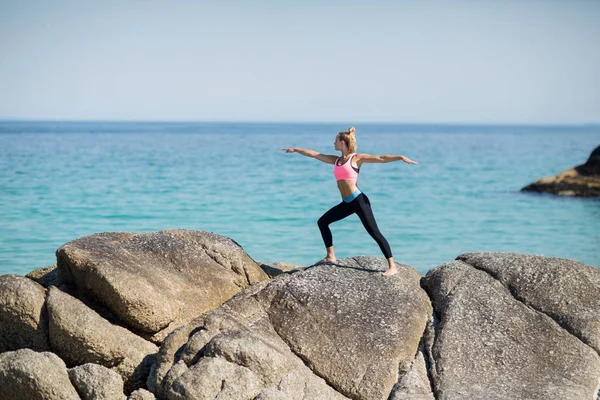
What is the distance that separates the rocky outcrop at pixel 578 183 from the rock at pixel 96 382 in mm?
30427

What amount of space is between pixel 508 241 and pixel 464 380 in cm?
1794

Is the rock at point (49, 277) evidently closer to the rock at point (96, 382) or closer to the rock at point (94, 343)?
the rock at point (94, 343)

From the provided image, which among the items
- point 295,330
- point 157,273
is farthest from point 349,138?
point 157,273

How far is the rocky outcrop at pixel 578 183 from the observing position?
1346 inches

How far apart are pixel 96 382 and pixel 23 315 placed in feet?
5.24

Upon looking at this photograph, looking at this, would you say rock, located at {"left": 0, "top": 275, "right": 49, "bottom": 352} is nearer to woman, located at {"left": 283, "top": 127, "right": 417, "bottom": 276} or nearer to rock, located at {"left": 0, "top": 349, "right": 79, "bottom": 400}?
rock, located at {"left": 0, "top": 349, "right": 79, "bottom": 400}

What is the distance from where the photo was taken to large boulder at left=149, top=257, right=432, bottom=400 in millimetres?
7480

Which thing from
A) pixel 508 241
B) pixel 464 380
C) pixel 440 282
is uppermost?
pixel 440 282

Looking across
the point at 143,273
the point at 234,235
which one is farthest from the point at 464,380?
the point at 234,235

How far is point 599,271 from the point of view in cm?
970

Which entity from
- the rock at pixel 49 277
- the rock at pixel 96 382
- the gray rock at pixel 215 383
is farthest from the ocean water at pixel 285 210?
the gray rock at pixel 215 383

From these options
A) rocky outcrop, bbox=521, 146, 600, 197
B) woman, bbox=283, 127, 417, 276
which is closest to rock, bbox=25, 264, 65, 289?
woman, bbox=283, 127, 417, 276

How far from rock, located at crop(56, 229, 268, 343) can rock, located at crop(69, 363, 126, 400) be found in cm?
98

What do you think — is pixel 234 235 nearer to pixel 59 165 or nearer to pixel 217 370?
pixel 217 370
